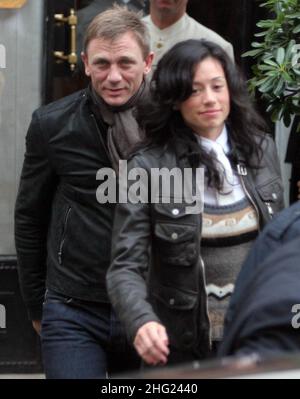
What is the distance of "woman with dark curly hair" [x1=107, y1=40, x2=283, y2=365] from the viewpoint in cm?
370

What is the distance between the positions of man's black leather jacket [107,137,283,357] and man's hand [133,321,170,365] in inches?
6.7

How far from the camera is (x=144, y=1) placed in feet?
21.9

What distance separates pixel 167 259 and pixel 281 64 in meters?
1.71

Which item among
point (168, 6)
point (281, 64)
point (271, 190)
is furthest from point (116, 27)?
point (168, 6)

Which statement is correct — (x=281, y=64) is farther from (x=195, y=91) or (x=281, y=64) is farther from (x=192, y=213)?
(x=192, y=213)

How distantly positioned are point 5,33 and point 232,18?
1.35 m

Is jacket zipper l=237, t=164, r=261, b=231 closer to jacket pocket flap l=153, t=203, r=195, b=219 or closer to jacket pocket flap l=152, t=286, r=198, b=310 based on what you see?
jacket pocket flap l=153, t=203, r=195, b=219

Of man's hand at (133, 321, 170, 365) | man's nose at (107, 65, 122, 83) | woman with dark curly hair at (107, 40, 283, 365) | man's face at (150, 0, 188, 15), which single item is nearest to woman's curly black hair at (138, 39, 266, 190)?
woman with dark curly hair at (107, 40, 283, 365)

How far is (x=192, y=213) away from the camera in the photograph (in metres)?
3.71

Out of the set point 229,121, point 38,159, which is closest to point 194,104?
point 229,121

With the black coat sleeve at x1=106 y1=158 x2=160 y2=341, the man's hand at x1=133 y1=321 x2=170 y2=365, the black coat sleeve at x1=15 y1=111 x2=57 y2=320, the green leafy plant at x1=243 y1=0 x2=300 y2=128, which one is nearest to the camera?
the man's hand at x1=133 y1=321 x2=170 y2=365
